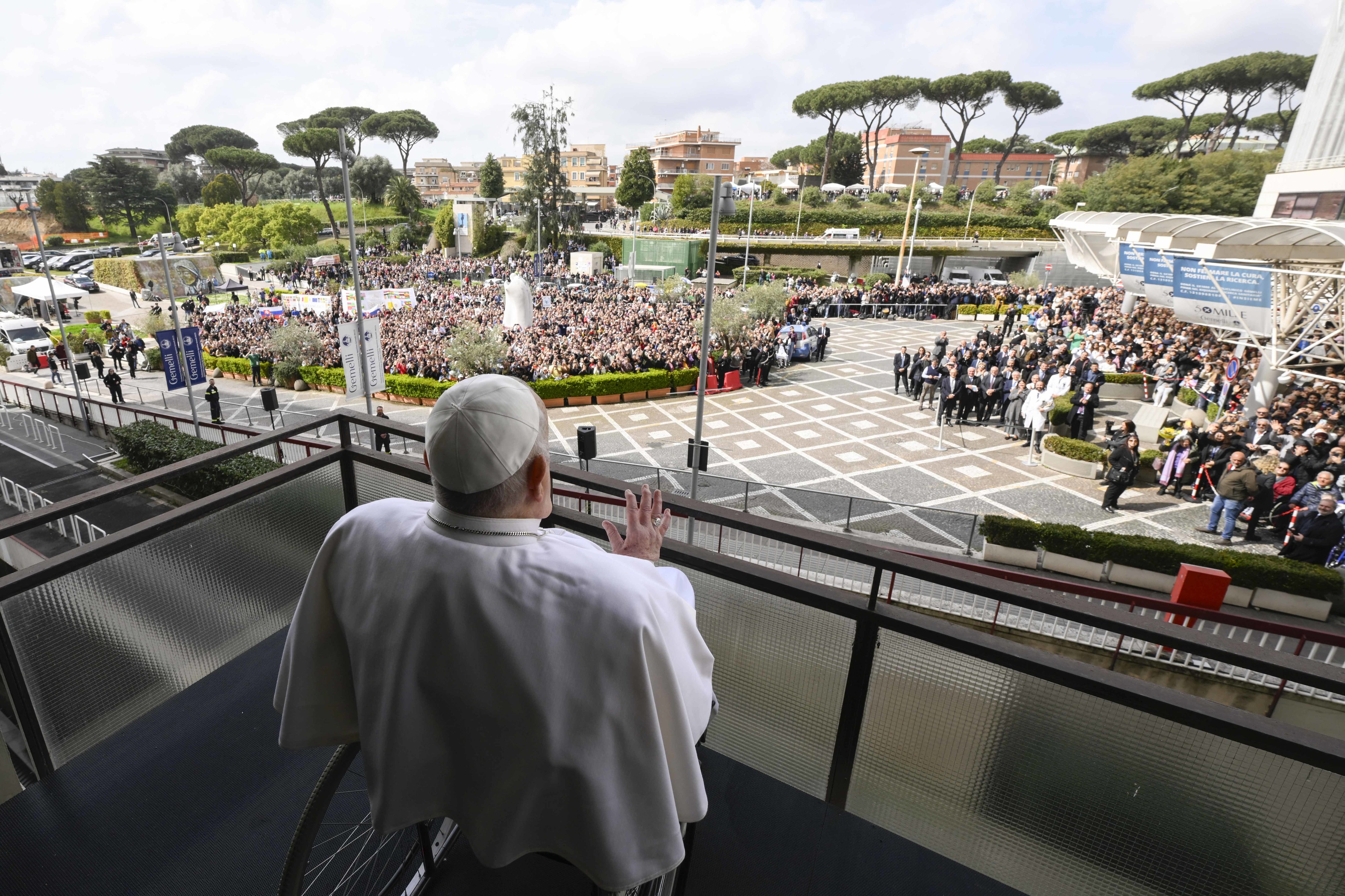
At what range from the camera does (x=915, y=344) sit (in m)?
26.9

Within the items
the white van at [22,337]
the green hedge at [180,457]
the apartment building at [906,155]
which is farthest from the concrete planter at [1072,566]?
the apartment building at [906,155]

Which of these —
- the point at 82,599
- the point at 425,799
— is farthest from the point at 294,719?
the point at 82,599

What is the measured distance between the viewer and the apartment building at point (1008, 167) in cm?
9312

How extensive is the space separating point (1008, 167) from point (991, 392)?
96.6m

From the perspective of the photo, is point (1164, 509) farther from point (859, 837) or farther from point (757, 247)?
point (757, 247)

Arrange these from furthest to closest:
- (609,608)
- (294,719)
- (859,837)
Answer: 1. (859,837)
2. (294,719)
3. (609,608)

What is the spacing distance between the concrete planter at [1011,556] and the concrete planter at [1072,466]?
481 cm

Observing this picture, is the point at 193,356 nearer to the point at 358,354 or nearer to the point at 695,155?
the point at 358,354

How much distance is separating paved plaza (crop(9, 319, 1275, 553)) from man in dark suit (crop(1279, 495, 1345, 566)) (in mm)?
1426

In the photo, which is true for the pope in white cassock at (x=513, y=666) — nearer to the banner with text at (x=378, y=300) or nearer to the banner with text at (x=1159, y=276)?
the banner with text at (x=1159, y=276)

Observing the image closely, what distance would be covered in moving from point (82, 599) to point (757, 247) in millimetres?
56984

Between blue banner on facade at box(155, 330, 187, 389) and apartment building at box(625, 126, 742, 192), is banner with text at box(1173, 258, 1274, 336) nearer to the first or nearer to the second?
blue banner on facade at box(155, 330, 187, 389)

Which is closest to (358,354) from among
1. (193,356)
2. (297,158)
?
(193,356)

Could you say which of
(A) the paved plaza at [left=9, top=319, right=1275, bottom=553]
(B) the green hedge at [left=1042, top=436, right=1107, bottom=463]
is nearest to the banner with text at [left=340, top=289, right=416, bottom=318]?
(A) the paved plaza at [left=9, top=319, right=1275, bottom=553]
